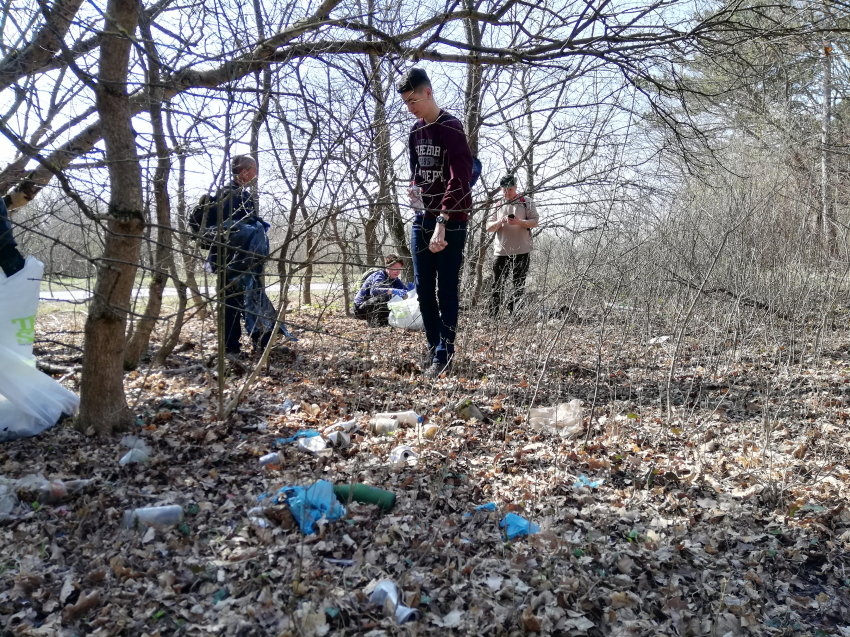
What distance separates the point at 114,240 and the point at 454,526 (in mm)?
1865

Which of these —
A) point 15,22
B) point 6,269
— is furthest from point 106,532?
point 15,22

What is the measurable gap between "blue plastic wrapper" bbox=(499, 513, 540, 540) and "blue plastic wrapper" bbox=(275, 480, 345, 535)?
24.7 inches

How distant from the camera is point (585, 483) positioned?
2.57m

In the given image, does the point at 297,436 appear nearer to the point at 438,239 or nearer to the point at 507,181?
the point at 438,239

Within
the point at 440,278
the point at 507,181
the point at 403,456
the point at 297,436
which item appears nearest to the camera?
the point at 403,456

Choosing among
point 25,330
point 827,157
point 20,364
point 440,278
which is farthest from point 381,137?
point 827,157

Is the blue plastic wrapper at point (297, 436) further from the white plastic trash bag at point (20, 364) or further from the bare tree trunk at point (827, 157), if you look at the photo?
the bare tree trunk at point (827, 157)

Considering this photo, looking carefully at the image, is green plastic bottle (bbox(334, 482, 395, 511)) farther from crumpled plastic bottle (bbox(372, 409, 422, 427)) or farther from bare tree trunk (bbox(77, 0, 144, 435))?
bare tree trunk (bbox(77, 0, 144, 435))

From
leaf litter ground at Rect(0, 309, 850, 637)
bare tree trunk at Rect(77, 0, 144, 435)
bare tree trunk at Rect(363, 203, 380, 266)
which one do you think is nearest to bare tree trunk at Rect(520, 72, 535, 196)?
bare tree trunk at Rect(363, 203, 380, 266)

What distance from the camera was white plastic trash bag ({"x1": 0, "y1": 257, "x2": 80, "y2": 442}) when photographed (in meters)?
2.60

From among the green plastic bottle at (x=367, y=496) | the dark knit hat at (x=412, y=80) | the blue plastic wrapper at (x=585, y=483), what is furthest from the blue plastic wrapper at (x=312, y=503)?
the dark knit hat at (x=412, y=80)

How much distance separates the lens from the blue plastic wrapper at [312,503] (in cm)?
210

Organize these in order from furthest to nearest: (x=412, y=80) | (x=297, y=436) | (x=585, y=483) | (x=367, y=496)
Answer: (x=412, y=80), (x=297, y=436), (x=585, y=483), (x=367, y=496)

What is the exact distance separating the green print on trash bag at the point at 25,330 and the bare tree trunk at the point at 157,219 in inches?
19.5
